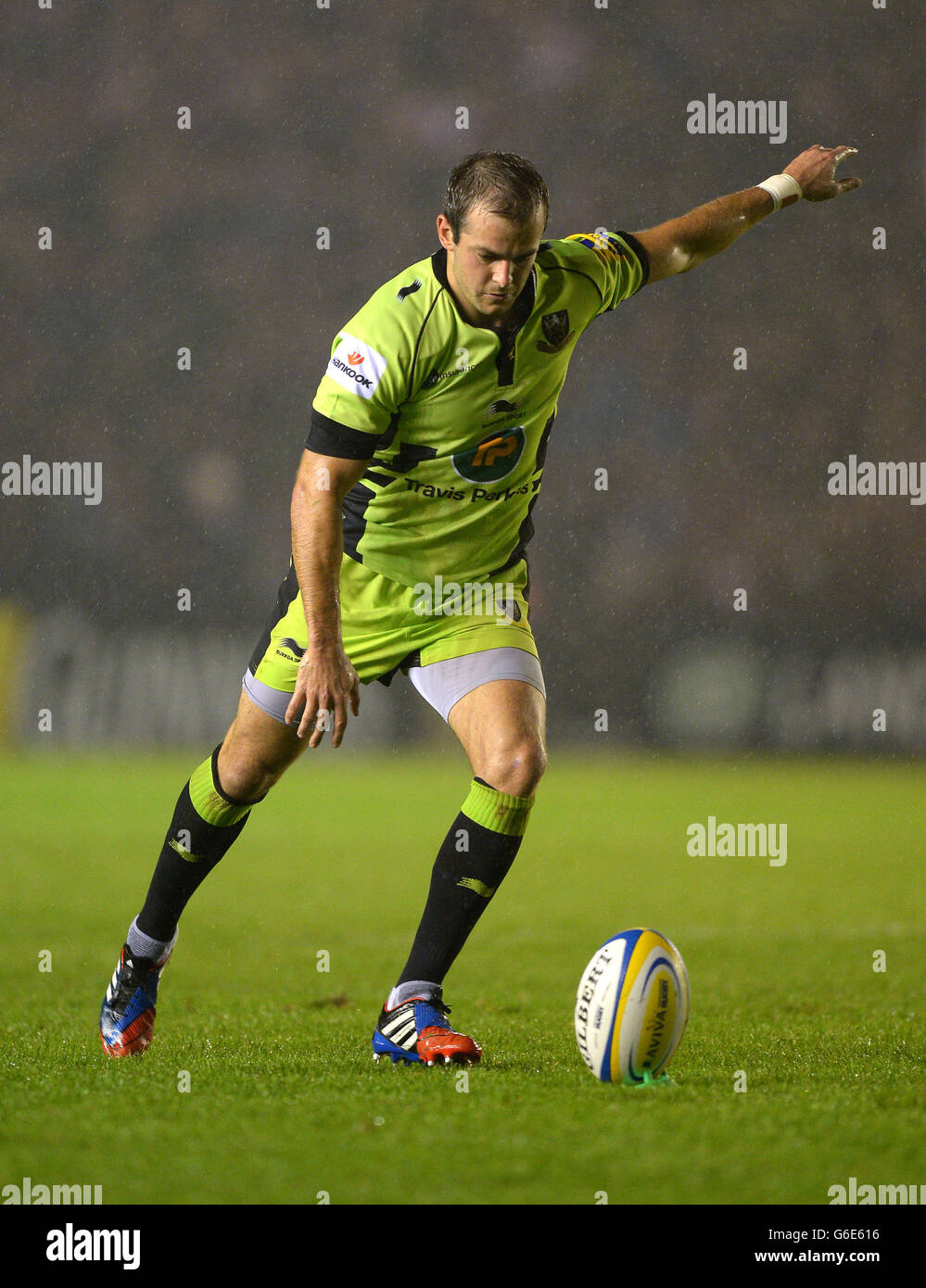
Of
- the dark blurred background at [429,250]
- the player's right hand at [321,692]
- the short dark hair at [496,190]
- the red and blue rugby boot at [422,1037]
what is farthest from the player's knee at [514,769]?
the dark blurred background at [429,250]

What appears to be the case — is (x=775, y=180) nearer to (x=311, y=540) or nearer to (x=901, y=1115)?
(x=311, y=540)

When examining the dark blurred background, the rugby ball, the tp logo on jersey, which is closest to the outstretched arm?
the tp logo on jersey

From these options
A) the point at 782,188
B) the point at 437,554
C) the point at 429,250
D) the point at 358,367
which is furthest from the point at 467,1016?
the point at 429,250

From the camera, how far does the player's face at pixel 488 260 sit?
3238 millimetres

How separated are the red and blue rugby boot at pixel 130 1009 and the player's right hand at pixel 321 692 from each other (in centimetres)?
90

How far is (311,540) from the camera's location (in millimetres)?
3316

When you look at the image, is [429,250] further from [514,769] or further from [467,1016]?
[514,769]

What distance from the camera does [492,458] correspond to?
3.64m

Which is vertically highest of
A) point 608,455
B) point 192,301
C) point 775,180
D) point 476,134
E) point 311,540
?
point 476,134

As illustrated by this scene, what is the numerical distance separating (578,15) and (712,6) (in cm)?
186

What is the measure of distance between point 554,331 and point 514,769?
1131 millimetres

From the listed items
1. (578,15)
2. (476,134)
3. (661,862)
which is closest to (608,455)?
(476,134)
